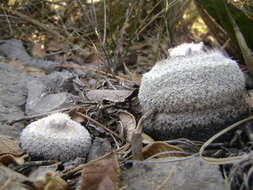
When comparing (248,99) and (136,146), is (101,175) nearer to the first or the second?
(136,146)

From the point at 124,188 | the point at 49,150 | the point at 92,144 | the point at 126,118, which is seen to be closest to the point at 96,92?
the point at 126,118

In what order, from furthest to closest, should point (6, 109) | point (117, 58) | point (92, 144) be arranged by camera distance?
1. point (117, 58)
2. point (6, 109)
3. point (92, 144)

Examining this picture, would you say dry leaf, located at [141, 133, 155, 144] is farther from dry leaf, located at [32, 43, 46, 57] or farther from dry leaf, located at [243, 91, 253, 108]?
dry leaf, located at [32, 43, 46, 57]

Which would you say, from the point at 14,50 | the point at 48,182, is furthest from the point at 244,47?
the point at 14,50

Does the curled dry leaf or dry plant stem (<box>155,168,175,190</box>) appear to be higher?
the curled dry leaf

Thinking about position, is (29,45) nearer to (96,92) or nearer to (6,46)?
(6,46)

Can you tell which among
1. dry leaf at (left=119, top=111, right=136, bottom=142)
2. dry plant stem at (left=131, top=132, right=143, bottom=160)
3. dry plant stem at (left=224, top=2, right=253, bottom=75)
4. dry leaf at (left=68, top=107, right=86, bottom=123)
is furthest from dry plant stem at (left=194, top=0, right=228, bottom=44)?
dry plant stem at (left=131, top=132, right=143, bottom=160)

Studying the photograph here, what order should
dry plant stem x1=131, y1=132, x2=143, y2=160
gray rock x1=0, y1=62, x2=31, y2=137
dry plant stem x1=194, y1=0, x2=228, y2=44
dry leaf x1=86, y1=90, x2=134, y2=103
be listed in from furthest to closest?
dry plant stem x1=194, y1=0, x2=228, y2=44, dry leaf x1=86, y1=90, x2=134, y2=103, gray rock x1=0, y1=62, x2=31, y2=137, dry plant stem x1=131, y1=132, x2=143, y2=160
